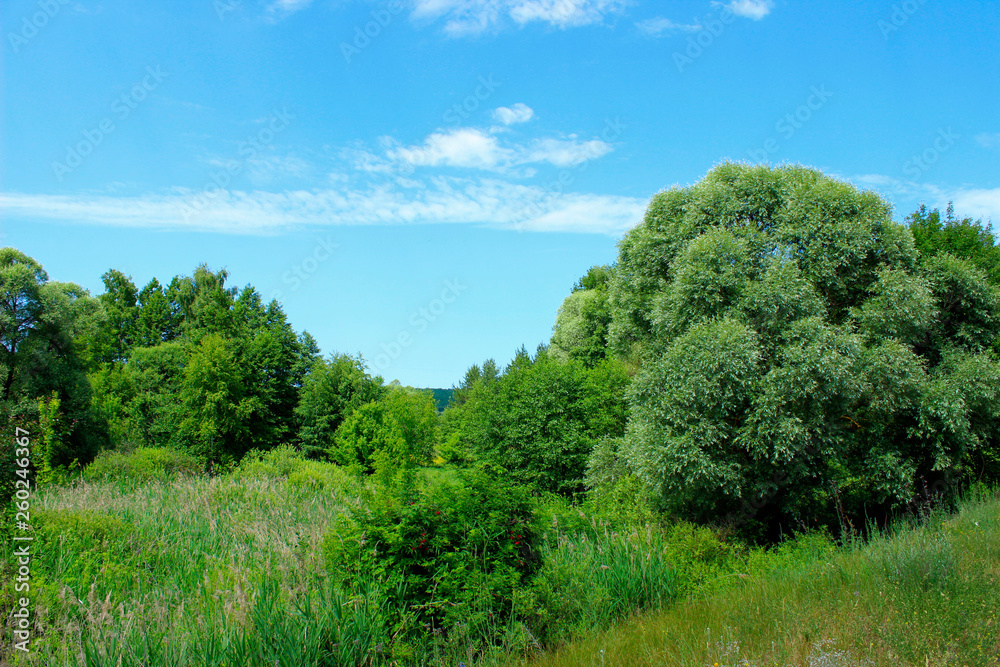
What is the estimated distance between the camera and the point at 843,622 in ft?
17.7

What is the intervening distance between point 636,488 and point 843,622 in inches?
489

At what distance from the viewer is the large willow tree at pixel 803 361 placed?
13.7m

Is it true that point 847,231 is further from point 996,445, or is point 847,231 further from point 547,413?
point 547,413

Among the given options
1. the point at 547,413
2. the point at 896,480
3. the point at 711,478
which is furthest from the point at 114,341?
the point at 896,480

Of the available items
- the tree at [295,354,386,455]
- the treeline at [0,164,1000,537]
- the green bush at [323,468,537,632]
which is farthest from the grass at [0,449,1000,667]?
the tree at [295,354,386,455]

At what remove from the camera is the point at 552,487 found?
24156mm

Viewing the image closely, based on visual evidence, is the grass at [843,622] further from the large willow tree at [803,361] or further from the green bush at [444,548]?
the large willow tree at [803,361]

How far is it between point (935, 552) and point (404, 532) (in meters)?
6.05

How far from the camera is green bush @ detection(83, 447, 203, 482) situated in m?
17.5

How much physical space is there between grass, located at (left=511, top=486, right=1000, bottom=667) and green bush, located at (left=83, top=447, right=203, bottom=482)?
49.4 ft

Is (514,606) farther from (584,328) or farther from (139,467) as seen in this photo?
(584,328)

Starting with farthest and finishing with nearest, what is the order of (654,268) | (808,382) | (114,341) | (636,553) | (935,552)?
1. (114,341)
2. (654,268)
3. (808,382)
4. (636,553)
5. (935,552)

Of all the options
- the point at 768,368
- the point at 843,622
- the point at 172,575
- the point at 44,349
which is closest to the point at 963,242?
the point at 768,368

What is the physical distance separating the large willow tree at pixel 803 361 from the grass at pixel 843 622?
645cm
